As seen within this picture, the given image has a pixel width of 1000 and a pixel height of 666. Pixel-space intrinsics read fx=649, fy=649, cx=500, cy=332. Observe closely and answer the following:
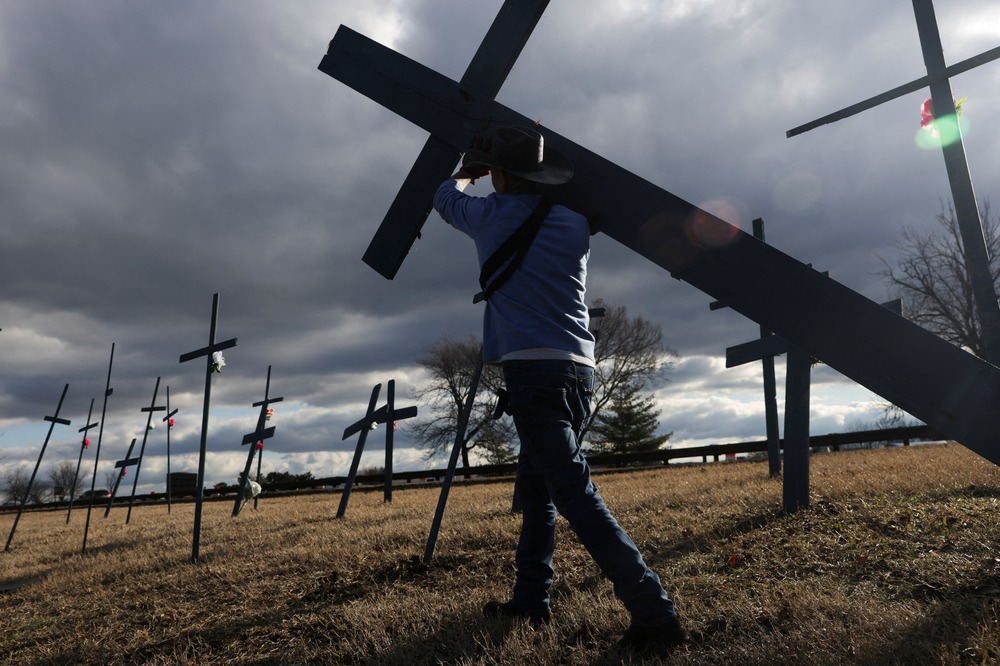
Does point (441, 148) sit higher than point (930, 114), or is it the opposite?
point (930, 114)

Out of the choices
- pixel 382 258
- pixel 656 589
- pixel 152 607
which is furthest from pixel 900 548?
pixel 152 607

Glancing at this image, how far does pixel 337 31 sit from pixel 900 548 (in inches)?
176

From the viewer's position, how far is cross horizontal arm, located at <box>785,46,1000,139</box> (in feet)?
15.1

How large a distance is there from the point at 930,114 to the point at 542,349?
4.32 meters

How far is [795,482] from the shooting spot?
570cm

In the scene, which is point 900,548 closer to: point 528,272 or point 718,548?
point 718,548

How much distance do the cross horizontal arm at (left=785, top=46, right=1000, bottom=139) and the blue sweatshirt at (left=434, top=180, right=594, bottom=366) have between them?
Result: 2.68 meters

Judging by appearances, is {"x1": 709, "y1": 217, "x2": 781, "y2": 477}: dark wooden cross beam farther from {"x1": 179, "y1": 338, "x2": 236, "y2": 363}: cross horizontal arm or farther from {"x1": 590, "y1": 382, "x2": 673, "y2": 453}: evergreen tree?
{"x1": 590, "y1": 382, "x2": 673, "y2": 453}: evergreen tree

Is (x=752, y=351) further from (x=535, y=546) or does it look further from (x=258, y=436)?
(x=258, y=436)

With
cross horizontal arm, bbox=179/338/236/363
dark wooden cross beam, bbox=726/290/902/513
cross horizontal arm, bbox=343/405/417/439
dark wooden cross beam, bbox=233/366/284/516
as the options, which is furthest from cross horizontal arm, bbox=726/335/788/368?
dark wooden cross beam, bbox=233/366/284/516

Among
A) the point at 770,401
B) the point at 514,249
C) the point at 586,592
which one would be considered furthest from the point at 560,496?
the point at 770,401

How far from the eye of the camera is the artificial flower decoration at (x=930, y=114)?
16.0 feet

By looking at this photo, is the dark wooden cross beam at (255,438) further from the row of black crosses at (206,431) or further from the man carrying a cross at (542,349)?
the man carrying a cross at (542,349)

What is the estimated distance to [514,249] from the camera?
114 inches
